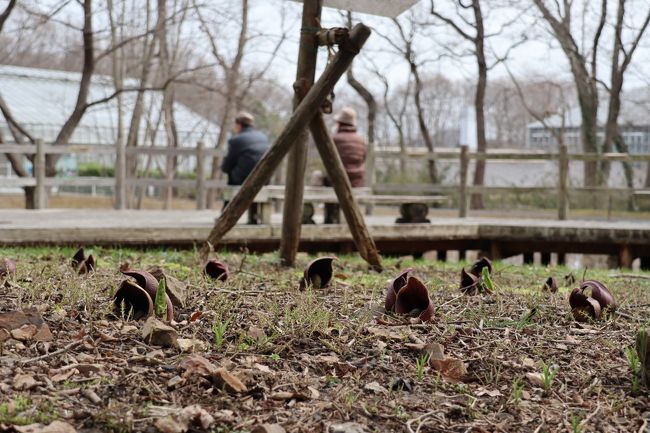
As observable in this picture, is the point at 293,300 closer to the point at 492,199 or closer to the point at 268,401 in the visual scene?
the point at 268,401

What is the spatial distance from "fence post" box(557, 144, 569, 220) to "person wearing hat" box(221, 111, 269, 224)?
545 cm

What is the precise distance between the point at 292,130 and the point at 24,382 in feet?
12.0

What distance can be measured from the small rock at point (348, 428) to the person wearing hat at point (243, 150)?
9519 millimetres

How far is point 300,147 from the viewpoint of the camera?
21.0ft

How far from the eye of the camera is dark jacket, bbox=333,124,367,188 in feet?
40.3

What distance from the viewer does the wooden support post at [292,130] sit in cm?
595

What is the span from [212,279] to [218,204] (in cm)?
2646

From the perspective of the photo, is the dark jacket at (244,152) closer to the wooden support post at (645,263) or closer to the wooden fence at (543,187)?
the wooden fence at (543,187)

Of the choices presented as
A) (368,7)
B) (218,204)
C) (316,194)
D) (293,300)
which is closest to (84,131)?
(218,204)

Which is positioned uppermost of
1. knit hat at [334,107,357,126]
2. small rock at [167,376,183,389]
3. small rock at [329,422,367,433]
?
knit hat at [334,107,357,126]

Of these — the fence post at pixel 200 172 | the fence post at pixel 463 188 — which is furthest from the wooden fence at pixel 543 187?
the fence post at pixel 200 172

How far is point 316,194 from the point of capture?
10.9 meters

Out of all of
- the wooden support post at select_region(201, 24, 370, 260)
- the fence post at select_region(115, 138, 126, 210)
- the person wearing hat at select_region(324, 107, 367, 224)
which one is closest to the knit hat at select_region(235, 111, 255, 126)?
the person wearing hat at select_region(324, 107, 367, 224)

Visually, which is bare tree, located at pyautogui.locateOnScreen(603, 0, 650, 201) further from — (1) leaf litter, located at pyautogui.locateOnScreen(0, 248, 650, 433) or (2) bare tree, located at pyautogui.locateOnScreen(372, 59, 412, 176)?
(1) leaf litter, located at pyautogui.locateOnScreen(0, 248, 650, 433)
